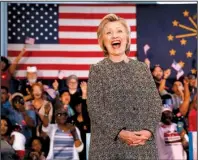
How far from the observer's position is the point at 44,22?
305 centimetres

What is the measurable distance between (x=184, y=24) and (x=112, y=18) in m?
1.03

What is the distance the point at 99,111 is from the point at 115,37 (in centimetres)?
39

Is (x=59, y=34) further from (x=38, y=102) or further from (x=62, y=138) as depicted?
(x=62, y=138)

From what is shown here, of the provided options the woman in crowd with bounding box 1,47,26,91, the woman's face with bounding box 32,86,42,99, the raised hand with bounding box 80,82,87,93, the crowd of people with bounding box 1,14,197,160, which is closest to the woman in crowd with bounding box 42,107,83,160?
the crowd of people with bounding box 1,14,197,160

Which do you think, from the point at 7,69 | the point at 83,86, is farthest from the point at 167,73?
the point at 7,69

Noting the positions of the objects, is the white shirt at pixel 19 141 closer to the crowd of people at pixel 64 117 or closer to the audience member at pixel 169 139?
the crowd of people at pixel 64 117

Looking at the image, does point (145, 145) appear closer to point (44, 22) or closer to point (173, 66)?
point (173, 66)

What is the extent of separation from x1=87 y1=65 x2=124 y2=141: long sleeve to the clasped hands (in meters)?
0.04

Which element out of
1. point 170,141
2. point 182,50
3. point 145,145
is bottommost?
point 170,141

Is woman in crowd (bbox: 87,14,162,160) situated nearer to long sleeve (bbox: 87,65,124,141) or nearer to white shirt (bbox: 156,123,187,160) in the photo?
long sleeve (bbox: 87,65,124,141)

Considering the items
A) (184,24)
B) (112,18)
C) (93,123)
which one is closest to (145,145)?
(93,123)

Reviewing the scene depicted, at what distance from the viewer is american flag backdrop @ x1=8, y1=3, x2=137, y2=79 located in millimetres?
3037

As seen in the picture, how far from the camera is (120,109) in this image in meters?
2.09

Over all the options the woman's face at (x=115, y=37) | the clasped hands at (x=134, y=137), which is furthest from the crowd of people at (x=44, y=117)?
the clasped hands at (x=134, y=137)
